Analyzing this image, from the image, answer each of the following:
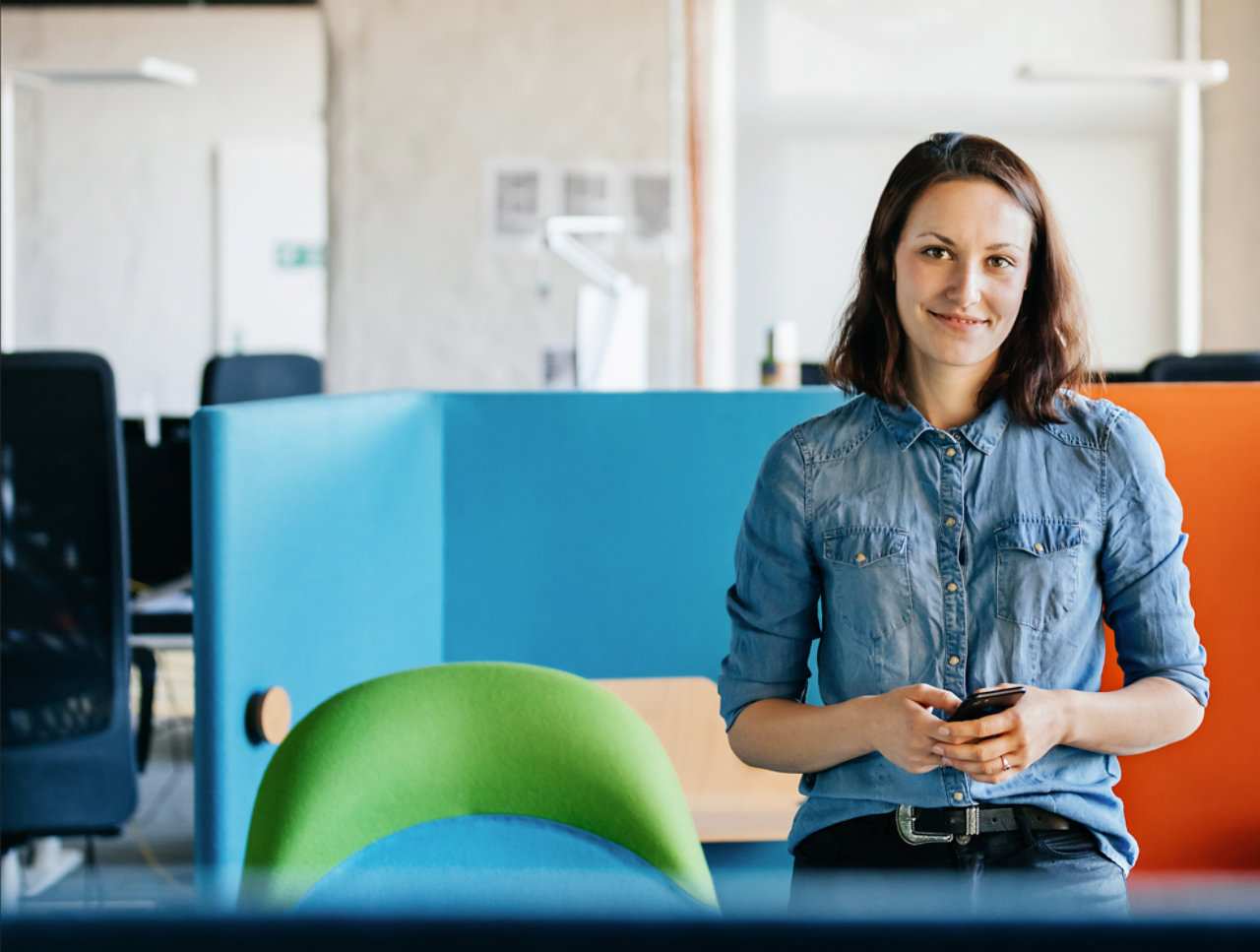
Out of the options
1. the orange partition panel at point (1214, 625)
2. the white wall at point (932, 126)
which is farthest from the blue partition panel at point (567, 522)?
the white wall at point (932, 126)

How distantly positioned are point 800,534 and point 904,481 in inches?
4.5

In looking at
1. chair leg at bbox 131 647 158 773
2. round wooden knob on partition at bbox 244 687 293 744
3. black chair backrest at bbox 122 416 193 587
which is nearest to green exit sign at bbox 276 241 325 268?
black chair backrest at bbox 122 416 193 587

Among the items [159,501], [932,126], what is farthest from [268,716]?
[932,126]

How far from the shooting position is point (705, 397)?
1.87m

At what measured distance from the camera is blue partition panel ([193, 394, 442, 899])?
1263mm

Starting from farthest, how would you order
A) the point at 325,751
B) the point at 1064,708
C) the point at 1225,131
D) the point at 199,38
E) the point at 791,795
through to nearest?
1. the point at 199,38
2. the point at 1225,131
3. the point at 791,795
4. the point at 1064,708
5. the point at 325,751

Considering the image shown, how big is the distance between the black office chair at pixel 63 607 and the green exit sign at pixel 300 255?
15.3 ft

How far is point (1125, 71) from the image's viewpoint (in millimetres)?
4211

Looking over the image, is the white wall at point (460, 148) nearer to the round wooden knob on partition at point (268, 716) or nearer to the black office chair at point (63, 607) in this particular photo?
the black office chair at point (63, 607)

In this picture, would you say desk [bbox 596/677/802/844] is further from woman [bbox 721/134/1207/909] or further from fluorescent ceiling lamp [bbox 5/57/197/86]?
fluorescent ceiling lamp [bbox 5/57/197/86]

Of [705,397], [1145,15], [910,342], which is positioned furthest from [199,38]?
[910,342]

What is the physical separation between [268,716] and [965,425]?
82 cm

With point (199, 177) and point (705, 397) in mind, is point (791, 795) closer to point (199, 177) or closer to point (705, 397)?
point (705, 397)

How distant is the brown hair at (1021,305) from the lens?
1190 mm
